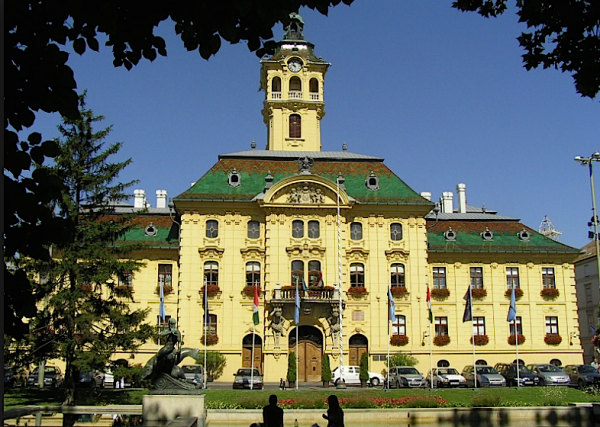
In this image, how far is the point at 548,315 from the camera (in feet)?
170

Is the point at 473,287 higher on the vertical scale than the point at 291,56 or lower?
lower

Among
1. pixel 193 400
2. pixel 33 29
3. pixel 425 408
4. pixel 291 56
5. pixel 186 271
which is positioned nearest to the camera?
pixel 33 29

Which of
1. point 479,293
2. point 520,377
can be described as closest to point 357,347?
point 479,293

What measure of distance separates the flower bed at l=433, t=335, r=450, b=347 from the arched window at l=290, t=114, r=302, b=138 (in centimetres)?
2059

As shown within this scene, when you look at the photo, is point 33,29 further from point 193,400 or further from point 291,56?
point 291,56

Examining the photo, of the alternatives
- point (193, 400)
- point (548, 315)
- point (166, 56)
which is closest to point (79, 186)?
point (193, 400)

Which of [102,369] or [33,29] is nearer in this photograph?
[33,29]

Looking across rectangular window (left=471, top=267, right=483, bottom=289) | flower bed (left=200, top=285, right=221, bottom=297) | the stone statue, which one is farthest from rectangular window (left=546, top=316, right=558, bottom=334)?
the stone statue

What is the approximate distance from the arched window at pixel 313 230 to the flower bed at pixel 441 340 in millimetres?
11452

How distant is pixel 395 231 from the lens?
165 ft

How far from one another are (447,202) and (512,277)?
1163 centimetres

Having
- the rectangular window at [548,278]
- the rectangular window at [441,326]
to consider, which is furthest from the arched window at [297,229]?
the rectangular window at [548,278]

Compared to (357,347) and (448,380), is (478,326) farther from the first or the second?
(448,380)

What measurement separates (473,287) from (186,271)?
21.6 m
